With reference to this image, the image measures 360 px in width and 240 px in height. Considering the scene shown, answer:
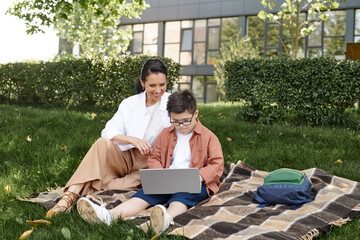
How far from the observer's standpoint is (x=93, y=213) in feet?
10.4

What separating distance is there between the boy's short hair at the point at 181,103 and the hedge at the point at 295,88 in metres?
5.03

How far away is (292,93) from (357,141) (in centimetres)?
223

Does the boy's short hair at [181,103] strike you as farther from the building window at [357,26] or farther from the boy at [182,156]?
the building window at [357,26]

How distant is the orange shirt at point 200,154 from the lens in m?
3.78

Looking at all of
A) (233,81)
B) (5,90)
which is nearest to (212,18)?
(5,90)

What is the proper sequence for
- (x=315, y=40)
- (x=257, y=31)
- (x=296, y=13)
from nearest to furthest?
(x=296, y=13) → (x=315, y=40) → (x=257, y=31)

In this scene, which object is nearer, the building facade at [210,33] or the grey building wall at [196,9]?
the building facade at [210,33]

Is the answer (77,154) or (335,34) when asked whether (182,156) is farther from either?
(335,34)

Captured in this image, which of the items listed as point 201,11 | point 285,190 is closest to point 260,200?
point 285,190

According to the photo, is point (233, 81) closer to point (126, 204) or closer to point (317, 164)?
point (317, 164)

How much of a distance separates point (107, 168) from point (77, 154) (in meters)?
1.67

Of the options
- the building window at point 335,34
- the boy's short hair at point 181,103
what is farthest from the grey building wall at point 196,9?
the boy's short hair at point 181,103

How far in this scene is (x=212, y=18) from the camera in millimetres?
22016

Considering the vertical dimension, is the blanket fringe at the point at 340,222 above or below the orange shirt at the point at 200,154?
below
